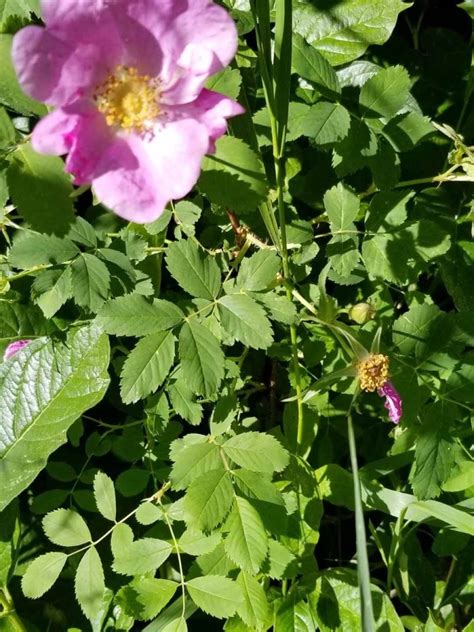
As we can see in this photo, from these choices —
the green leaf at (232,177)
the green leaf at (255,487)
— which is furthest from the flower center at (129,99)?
the green leaf at (255,487)

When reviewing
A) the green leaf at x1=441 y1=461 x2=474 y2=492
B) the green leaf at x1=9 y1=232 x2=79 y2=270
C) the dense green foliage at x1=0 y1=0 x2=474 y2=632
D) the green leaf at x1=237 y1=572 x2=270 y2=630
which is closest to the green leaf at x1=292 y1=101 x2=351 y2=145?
the dense green foliage at x1=0 y1=0 x2=474 y2=632

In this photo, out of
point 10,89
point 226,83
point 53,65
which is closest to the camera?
point 53,65

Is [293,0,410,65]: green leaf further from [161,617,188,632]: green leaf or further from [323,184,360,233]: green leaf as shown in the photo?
[161,617,188,632]: green leaf

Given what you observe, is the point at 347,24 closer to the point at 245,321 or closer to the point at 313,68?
the point at 313,68

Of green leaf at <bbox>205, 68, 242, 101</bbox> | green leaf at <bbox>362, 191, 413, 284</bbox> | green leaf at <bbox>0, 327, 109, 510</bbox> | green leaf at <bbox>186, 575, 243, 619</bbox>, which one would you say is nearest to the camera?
green leaf at <bbox>205, 68, 242, 101</bbox>

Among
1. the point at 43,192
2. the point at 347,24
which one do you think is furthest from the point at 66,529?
the point at 347,24
